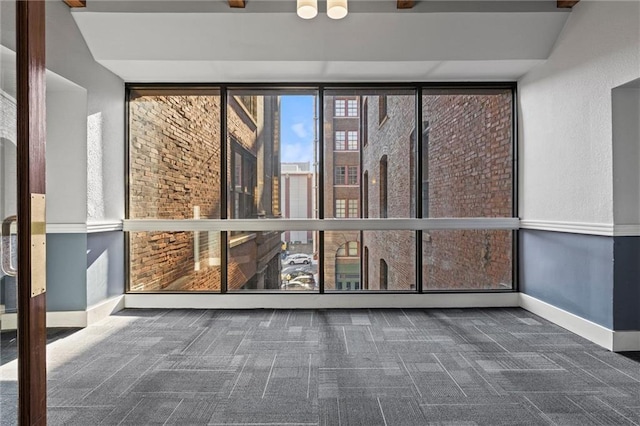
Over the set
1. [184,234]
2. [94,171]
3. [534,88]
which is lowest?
[184,234]

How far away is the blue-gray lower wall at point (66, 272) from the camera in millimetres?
3488

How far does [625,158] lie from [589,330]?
4.66ft

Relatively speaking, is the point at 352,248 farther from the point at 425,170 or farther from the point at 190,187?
the point at 190,187

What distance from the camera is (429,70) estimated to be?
3.96m

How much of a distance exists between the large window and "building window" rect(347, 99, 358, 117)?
1 cm

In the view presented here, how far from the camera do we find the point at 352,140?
435 cm

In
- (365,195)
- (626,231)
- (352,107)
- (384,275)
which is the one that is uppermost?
(352,107)

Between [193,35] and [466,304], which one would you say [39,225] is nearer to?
[193,35]

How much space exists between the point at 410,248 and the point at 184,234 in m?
2.59

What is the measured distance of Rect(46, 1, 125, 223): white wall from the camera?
323cm

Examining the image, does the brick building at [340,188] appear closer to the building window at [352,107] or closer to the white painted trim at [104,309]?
the building window at [352,107]

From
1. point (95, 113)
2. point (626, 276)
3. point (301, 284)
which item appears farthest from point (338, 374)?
point (95, 113)

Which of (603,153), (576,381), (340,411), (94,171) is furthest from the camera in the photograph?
(94,171)

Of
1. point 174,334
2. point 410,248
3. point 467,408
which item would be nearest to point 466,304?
point 410,248
